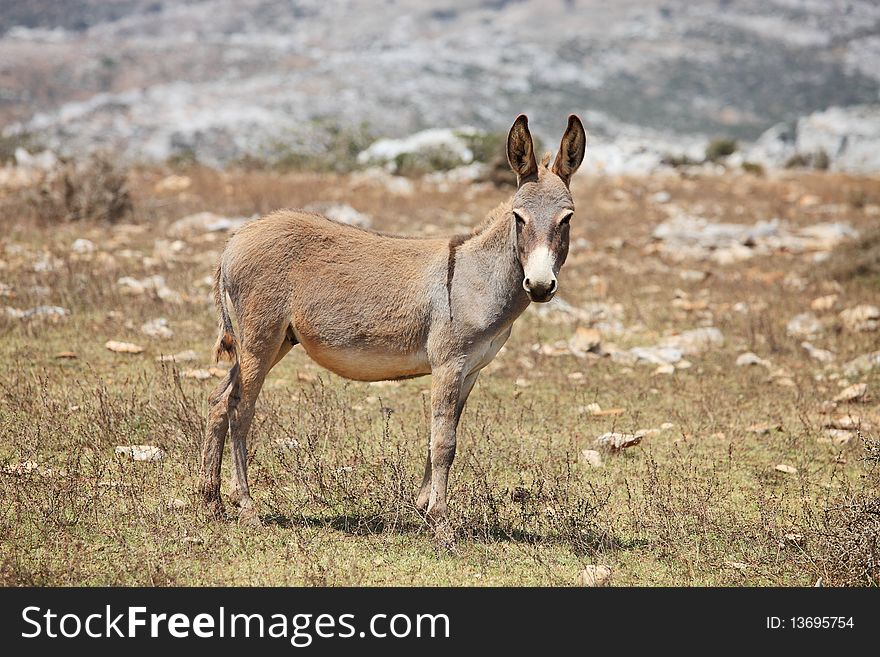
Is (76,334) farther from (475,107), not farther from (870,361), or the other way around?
(475,107)

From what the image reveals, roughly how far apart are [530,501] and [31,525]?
3522 millimetres

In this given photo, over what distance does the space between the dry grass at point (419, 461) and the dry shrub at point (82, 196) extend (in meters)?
2.17

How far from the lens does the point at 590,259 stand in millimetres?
16953

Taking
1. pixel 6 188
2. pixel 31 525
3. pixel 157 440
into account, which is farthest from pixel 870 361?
pixel 6 188

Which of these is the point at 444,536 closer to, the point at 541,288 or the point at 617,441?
the point at 541,288

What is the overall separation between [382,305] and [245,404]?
1.19m

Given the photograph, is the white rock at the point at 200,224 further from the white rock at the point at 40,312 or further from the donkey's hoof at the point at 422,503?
the donkey's hoof at the point at 422,503

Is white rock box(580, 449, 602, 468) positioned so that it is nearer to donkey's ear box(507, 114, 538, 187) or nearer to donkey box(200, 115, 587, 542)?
donkey box(200, 115, 587, 542)

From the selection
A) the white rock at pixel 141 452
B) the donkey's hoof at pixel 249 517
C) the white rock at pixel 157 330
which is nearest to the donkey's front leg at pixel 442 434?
the donkey's hoof at pixel 249 517

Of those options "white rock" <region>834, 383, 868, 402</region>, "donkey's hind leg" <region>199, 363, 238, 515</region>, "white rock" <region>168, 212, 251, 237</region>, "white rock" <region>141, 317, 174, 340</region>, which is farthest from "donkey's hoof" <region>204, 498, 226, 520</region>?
"white rock" <region>168, 212, 251, 237</region>

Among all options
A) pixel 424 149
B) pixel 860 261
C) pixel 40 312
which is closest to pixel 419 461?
pixel 40 312

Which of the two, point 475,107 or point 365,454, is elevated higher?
point 365,454

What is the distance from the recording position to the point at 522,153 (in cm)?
597

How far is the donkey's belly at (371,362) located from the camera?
6211 mm
